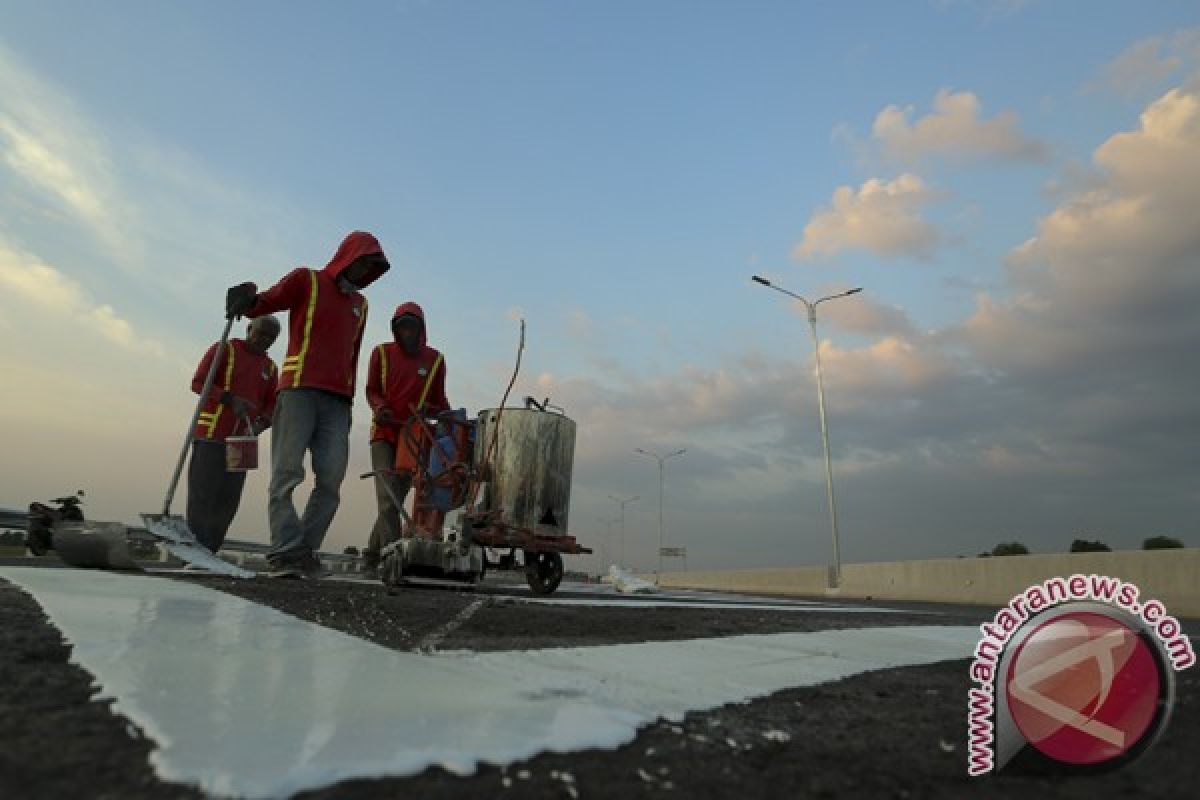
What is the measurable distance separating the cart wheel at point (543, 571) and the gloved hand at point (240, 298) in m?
3.13

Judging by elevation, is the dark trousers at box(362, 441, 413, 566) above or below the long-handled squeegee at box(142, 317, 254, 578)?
above

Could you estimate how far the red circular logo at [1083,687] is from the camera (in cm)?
119

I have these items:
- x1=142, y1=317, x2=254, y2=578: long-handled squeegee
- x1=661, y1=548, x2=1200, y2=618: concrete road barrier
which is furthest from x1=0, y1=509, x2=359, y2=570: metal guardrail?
x1=661, y1=548, x2=1200, y2=618: concrete road barrier

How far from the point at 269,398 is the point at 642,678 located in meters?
6.79

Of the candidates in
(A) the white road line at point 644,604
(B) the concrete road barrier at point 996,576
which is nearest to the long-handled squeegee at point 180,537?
(A) the white road line at point 644,604

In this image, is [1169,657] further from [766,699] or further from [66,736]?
[66,736]

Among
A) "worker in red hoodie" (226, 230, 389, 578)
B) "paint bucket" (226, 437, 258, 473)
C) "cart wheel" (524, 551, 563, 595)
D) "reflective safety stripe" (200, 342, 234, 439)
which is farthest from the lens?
"reflective safety stripe" (200, 342, 234, 439)

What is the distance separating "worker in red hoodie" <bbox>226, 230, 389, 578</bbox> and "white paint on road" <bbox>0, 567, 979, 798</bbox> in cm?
269

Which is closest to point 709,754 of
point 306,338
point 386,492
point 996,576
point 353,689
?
point 353,689

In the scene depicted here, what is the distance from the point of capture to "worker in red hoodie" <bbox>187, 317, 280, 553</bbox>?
23.3 ft

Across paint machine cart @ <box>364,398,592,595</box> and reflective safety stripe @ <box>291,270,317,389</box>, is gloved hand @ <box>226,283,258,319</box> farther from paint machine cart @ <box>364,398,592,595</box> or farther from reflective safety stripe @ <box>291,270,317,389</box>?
paint machine cart @ <box>364,398,592,595</box>

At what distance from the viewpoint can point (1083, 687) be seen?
1.23 meters

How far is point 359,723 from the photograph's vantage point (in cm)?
129

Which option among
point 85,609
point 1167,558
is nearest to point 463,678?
point 85,609
